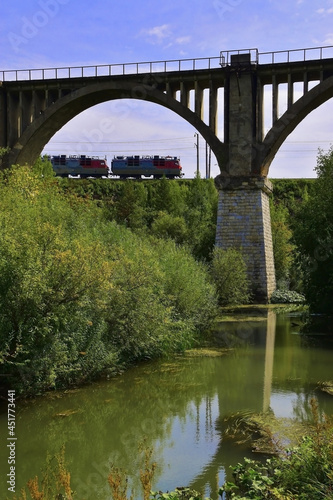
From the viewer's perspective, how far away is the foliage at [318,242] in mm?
15594

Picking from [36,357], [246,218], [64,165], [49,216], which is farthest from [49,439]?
[64,165]

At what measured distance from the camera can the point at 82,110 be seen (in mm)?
28359

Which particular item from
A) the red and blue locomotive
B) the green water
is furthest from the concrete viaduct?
the red and blue locomotive

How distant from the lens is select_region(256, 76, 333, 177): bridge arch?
22.4 metres

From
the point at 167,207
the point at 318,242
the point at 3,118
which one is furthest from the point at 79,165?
the point at 318,242

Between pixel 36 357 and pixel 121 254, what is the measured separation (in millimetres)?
3794

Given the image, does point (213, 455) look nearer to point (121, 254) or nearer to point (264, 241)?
point (121, 254)

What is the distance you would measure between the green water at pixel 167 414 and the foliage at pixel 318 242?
109 inches

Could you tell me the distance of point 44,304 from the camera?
348 inches

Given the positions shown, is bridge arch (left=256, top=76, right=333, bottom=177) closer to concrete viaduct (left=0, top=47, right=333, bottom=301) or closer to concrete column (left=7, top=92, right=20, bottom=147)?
concrete viaduct (left=0, top=47, right=333, bottom=301)

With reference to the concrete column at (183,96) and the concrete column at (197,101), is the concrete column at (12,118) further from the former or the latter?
the concrete column at (197,101)

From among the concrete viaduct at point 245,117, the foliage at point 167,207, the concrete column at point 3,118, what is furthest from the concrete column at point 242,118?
the concrete column at point 3,118

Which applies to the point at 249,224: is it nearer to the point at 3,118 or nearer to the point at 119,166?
the point at 3,118

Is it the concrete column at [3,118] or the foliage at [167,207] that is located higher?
the concrete column at [3,118]
